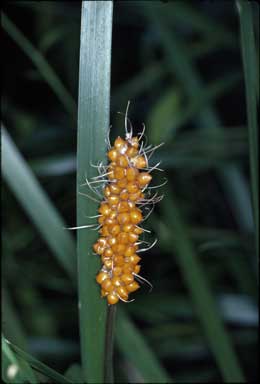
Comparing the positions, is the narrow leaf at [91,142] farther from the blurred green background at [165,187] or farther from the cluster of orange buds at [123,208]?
the blurred green background at [165,187]

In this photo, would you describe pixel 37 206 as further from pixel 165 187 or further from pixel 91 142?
pixel 91 142

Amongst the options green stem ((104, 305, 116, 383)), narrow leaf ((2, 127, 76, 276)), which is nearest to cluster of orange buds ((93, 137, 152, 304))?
green stem ((104, 305, 116, 383))

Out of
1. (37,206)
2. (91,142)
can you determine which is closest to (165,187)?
(37,206)

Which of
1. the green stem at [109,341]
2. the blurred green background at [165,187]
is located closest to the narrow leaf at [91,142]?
the green stem at [109,341]

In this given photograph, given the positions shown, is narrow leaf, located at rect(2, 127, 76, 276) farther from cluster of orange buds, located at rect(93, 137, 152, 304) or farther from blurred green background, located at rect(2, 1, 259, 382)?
cluster of orange buds, located at rect(93, 137, 152, 304)

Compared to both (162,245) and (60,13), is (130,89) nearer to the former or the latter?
(60,13)
